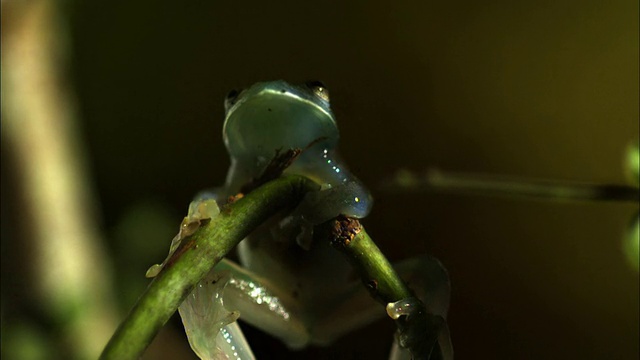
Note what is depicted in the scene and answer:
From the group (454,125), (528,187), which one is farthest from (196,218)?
(454,125)

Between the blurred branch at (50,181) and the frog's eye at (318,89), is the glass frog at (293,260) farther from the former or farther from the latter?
the blurred branch at (50,181)

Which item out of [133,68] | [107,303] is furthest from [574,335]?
[133,68]

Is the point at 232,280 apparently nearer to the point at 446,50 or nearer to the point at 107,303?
the point at 107,303

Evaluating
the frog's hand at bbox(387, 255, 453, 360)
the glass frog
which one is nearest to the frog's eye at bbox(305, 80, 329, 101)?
the glass frog

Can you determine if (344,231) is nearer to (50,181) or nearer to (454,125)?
(50,181)

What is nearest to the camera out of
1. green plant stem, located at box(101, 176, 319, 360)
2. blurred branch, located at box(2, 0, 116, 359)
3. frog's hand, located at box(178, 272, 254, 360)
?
green plant stem, located at box(101, 176, 319, 360)

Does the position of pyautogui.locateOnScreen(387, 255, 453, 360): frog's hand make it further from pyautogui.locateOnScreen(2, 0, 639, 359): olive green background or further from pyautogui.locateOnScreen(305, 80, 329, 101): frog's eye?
pyautogui.locateOnScreen(2, 0, 639, 359): olive green background

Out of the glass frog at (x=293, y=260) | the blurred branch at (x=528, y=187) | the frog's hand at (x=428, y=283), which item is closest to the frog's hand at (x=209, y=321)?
the glass frog at (x=293, y=260)
